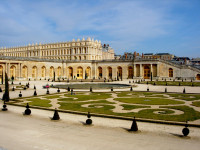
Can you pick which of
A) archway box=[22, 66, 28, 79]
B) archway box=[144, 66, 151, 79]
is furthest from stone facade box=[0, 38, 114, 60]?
archway box=[22, 66, 28, 79]

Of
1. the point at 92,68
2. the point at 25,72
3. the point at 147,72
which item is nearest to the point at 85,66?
the point at 92,68

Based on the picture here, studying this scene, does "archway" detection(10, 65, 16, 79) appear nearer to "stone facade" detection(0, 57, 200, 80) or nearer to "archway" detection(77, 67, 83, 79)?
"stone facade" detection(0, 57, 200, 80)

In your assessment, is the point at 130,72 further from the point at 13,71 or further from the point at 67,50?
the point at 67,50

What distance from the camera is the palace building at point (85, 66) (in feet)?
197

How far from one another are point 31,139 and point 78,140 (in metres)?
2.48

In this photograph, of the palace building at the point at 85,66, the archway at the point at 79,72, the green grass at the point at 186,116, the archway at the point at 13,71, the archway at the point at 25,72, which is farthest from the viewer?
the archway at the point at 79,72

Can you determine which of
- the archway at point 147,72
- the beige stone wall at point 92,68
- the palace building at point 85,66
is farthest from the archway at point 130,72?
the archway at point 147,72

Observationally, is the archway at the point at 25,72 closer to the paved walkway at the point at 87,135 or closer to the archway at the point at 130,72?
the archway at the point at 130,72

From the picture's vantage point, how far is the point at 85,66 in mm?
75562

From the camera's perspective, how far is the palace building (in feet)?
197

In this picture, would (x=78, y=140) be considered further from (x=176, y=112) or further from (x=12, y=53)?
(x=12, y=53)

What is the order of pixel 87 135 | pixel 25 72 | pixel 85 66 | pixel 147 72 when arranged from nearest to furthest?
1. pixel 87 135
2. pixel 25 72
3. pixel 147 72
4. pixel 85 66

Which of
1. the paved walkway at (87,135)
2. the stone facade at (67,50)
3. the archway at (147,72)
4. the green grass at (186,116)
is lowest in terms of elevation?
the paved walkway at (87,135)

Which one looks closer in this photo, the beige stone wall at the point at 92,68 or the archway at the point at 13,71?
the archway at the point at 13,71
